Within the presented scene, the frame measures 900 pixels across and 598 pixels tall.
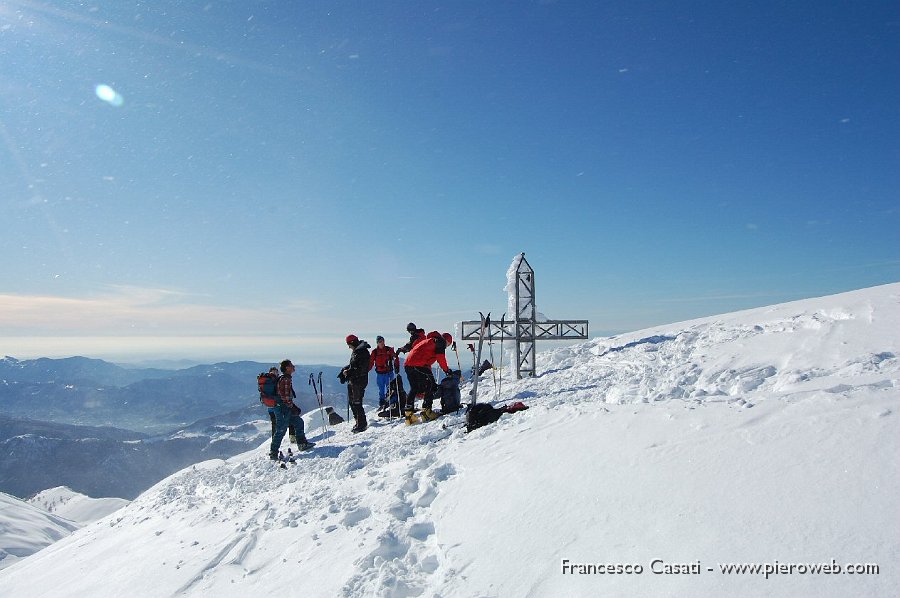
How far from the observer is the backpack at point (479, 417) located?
9.52m

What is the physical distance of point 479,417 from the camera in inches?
378

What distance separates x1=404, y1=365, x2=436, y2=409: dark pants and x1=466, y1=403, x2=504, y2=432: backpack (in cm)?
267

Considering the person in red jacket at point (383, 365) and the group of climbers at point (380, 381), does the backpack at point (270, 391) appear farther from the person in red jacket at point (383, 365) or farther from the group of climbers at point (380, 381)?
the person in red jacket at point (383, 365)

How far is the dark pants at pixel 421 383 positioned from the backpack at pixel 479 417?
8.75ft

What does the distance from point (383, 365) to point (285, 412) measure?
3.40m

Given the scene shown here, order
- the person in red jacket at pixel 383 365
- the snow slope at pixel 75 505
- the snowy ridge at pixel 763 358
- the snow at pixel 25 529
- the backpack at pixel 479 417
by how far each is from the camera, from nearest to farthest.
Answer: the snowy ridge at pixel 763 358, the backpack at pixel 479 417, the person in red jacket at pixel 383 365, the snow at pixel 25 529, the snow slope at pixel 75 505

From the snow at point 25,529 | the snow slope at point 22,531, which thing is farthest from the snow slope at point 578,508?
the snow slope at point 22,531

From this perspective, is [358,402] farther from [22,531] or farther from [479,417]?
[22,531]

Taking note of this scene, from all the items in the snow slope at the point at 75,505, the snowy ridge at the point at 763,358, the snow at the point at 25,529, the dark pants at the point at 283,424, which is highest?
the snowy ridge at the point at 763,358

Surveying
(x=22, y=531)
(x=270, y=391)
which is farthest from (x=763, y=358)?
(x=22, y=531)

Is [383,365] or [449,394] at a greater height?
[383,365]

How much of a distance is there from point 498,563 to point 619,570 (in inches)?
44.2

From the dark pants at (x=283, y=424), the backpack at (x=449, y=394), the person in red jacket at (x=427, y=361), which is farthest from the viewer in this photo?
the person in red jacket at (x=427, y=361)

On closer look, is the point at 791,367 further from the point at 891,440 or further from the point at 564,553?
the point at 564,553
